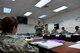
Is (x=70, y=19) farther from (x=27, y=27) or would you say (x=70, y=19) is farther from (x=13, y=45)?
(x=13, y=45)

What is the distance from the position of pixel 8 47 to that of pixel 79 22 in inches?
285

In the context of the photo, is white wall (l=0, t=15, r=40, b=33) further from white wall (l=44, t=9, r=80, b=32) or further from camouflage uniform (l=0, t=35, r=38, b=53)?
camouflage uniform (l=0, t=35, r=38, b=53)

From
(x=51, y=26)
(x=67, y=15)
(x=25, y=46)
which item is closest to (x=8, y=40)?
(x=25, y=46)

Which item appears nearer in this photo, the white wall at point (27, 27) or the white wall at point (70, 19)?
the white wall at point (70, 19)

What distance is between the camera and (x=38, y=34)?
122 inches

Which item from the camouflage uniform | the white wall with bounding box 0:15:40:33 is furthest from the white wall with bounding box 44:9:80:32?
the camouflage uniform

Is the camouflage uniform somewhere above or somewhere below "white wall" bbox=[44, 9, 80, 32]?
below

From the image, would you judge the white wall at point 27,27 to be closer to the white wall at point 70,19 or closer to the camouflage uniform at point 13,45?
the white wall at point 70,19

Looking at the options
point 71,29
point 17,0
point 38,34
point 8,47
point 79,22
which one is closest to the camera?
point 8,47

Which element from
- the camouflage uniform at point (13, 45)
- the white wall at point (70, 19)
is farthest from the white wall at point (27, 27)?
the camouflage uniform at point (13, 45)

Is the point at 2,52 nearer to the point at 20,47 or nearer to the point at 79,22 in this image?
the point at 20,47

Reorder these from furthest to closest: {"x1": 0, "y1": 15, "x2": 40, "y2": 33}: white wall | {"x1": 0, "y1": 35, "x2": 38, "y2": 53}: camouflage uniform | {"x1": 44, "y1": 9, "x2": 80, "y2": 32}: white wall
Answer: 1. {"x1": 0, "y1": 15, "x2": 40, "y2": 33}: white wall
2. {"x1": 44, "y1": 9, "x2": 80, "y2": 32}: white wall
3. {"x1": 0, "y1": 35, "x2": 38, "y2": 53}: camouflage uniform

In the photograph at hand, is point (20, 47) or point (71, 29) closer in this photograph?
point (20, 47)

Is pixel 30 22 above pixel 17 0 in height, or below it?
below
